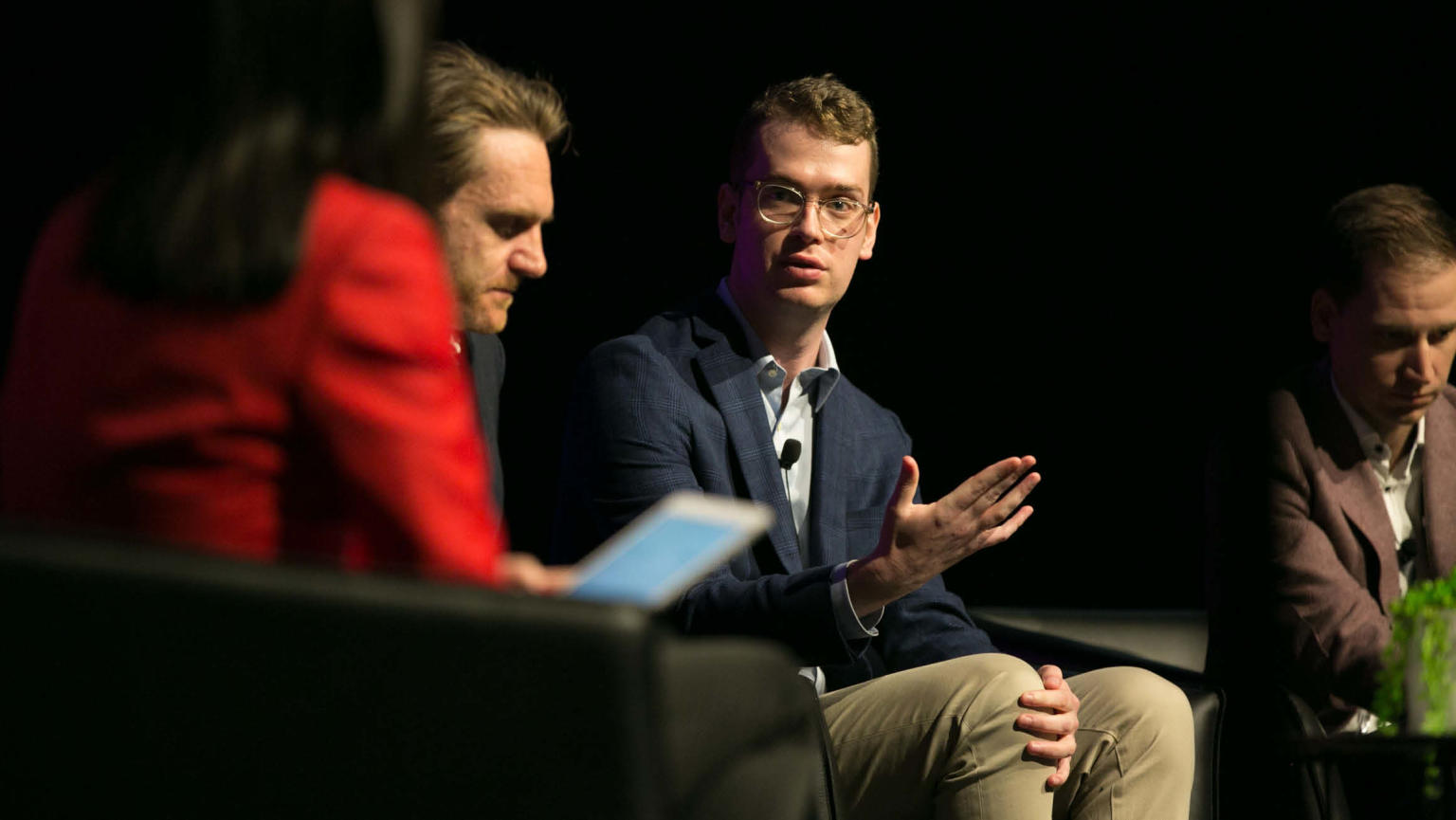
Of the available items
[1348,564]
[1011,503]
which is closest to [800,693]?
[1011,503]

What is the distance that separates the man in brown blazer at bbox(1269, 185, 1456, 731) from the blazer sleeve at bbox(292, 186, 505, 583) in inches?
83.2

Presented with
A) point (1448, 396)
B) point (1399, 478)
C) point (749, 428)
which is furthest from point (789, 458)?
point (1448, 396)

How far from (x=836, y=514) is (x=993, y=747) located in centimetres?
57

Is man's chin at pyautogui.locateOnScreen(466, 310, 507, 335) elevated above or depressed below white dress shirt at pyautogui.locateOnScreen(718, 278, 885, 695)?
above

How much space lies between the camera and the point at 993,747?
208 cm

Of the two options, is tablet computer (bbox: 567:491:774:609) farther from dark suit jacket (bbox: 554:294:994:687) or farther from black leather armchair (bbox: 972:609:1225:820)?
black leather armchair (bbox: 972:609:1225:820)

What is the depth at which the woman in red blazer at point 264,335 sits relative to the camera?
3.27 feet

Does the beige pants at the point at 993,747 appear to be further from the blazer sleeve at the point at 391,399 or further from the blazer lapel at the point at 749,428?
the blazer sleeve at the point at 391,399

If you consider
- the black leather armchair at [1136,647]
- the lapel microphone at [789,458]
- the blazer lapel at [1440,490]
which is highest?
the lapel microphone at [789,458]

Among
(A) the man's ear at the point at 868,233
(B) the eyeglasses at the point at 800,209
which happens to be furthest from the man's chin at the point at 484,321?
(A) the man's ear at the point at 868,233

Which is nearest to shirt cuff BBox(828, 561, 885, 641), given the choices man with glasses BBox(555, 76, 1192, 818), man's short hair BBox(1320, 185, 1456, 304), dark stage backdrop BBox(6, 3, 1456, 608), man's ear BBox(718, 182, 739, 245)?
man with glasses BBox(555, 76, 1192, 818)

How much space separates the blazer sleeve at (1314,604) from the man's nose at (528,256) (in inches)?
61.1

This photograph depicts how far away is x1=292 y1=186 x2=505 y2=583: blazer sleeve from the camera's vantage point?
0.99 metres

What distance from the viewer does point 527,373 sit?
3236 millimetres
